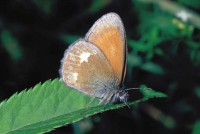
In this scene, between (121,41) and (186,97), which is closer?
(121,41)

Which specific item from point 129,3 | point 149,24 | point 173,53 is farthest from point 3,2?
point 173,53

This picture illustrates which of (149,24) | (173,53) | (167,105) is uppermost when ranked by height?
(149,24)

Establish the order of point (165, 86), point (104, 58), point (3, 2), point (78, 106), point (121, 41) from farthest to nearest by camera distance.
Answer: point (3, 2) < point (165, 86) < point (104, 58) < point (121, 41) < point (78, 106)

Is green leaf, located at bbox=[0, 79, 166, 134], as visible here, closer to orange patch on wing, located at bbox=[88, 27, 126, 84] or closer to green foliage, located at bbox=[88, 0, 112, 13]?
orange patch on wing, located at bbox=[88, 27, 126, 84]

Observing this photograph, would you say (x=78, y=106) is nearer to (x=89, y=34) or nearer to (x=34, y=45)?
(x=89, y=34)

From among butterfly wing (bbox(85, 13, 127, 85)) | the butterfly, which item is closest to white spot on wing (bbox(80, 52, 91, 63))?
the butterfly

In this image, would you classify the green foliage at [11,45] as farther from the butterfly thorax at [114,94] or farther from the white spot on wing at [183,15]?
the white spot on wing at [183,15]

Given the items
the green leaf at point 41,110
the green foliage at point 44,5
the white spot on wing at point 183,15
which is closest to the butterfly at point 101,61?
the green leaf at point 41,110

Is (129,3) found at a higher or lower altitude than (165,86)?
higher
